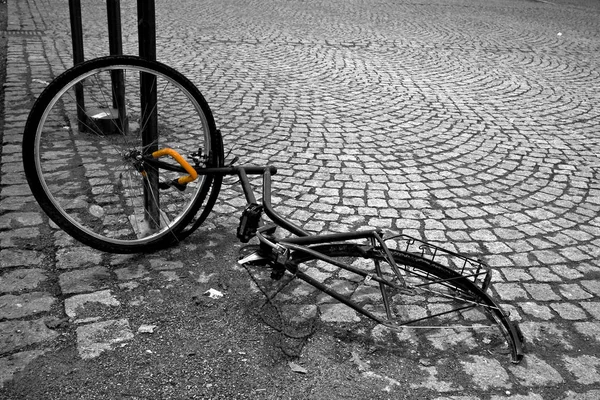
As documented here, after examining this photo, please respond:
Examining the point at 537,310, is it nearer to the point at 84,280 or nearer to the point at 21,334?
the point at 84,280

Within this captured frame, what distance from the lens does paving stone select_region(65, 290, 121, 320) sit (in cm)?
291

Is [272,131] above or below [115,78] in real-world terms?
below

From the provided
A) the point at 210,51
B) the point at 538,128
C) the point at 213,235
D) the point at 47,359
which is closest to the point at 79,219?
the point at 213,235

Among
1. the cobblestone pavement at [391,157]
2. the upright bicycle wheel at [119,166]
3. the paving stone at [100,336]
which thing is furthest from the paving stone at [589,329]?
the paving stone at [100,336]

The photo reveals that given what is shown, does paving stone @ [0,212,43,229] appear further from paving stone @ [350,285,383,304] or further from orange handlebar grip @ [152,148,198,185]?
paving stone @ [350,285,383,304]

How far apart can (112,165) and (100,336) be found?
219cm

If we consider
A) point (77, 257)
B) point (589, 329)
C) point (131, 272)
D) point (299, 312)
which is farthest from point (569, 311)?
point (77, 257)

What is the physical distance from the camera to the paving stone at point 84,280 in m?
3.10

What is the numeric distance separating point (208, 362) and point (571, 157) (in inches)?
175

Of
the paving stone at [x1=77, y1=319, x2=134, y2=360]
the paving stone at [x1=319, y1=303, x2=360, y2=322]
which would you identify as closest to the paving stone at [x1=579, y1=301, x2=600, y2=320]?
the paving stone at [x1=319, y1=303, x2=360, y2=322]

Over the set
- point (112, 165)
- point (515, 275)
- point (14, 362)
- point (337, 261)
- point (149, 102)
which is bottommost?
point (112, 165)

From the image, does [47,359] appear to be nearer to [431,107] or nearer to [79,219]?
[79,219]

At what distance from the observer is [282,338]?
2.85m

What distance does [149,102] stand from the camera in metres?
3.38
